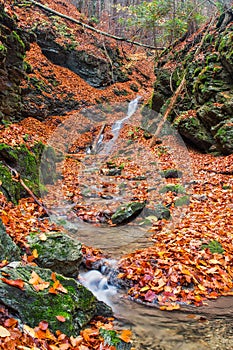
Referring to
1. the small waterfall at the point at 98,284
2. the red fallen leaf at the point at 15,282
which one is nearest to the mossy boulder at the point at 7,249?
the red fallen leaf at the point at 15,282

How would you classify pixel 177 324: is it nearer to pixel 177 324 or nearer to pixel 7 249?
pixel 177 324

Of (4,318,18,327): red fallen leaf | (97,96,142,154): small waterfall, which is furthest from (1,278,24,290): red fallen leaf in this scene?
(97,96,142,154): small waterfall

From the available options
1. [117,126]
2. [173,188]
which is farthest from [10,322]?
[117,126]

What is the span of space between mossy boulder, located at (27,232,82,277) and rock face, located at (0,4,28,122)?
17.6 ft

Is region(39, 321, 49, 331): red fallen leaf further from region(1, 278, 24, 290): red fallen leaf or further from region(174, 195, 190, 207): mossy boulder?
region(174, 195, 190, 207): mossy boulder

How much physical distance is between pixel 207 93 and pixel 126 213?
6561 mm

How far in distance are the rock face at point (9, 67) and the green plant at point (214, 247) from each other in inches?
263

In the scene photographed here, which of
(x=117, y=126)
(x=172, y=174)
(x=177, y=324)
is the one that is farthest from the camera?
(x=117, y=126)

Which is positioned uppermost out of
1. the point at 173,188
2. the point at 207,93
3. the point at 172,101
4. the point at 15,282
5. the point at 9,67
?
the point at 207,93

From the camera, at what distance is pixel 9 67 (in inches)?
333

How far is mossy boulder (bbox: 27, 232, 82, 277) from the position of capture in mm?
3662

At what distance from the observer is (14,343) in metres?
1.75

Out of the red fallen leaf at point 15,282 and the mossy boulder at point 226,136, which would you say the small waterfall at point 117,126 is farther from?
the red fallen leaf at point 15,282

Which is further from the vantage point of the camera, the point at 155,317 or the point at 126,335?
the point at 155,317
